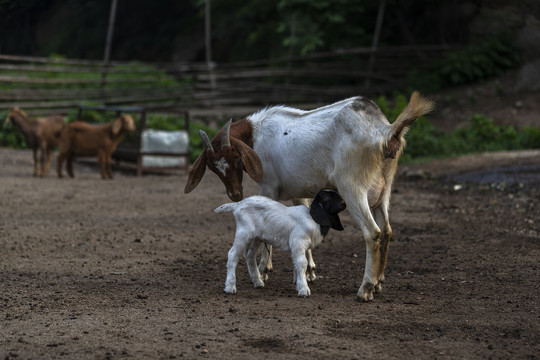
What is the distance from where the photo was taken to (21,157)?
49.4ft

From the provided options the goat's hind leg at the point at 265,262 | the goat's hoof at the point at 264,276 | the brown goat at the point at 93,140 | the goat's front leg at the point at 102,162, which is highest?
the goat's hind leg at the point at 265,262

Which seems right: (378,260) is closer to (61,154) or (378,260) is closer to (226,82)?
(61,154)

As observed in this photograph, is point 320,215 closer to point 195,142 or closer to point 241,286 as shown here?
point 241,286

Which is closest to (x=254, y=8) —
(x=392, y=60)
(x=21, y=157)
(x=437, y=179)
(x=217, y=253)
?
(x=392, y=60)

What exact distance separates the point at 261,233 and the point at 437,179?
7253mm

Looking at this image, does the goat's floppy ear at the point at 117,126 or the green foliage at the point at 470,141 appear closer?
the goat's floppy ear at the point at 117,126

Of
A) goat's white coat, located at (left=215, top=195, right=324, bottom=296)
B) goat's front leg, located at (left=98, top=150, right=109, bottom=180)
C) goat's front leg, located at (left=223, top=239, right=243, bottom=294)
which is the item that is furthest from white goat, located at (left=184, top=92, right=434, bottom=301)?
goat's front leg, located at (left=98, top=150, right=109, bottom=180)

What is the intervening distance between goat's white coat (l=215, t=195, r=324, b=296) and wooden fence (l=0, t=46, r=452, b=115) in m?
13.5

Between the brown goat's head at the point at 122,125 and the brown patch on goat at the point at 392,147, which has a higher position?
the brown patch on goat at the point at 392,147

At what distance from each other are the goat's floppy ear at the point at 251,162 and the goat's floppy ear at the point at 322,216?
0.56 meters

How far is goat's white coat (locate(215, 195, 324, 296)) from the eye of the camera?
521 centimetres

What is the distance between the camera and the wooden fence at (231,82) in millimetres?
18547

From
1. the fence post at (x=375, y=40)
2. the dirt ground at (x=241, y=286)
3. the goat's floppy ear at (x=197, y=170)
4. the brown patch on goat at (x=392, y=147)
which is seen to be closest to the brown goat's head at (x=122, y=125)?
the dirt ground at (x=241, y=286)

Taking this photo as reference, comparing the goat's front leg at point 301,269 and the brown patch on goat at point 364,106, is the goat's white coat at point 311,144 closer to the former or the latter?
the brown patch on goat at point 364,106
